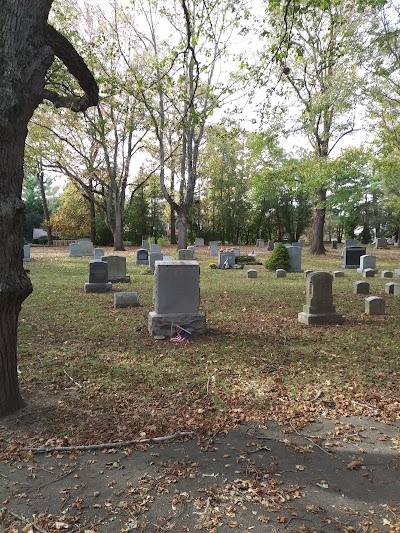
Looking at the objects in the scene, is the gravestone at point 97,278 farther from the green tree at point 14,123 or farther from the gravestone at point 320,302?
→ the green tree at point 14,123

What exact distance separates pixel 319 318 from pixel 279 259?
10180 millimetres

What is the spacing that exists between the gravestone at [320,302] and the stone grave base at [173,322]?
2400mm

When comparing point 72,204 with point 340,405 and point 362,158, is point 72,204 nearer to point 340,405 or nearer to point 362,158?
point 362,158

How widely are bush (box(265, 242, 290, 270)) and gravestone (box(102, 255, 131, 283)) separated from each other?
719cm

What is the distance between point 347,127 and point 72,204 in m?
29.9

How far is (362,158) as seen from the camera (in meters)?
23.1

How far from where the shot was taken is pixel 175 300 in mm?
7398

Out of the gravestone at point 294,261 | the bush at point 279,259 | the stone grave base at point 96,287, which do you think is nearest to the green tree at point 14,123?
the stone grave base at point 96,287

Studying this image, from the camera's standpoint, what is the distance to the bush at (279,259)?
59.6 ft

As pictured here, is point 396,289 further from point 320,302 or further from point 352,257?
point 352,257

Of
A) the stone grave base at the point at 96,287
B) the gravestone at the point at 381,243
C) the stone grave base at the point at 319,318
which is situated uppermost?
the gravestone at the point at 381,243

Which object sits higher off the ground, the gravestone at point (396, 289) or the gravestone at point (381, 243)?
the gravestone at point (381, 243)

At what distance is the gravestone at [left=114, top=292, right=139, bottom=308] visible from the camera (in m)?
9.82

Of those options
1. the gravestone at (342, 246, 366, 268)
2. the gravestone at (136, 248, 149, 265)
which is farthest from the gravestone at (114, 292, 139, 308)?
the gravestone at (342, 246, 366, 268)
